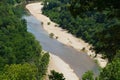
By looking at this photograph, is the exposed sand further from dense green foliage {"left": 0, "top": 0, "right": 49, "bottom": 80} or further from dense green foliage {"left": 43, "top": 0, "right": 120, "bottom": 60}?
dense green foliage {"left": 0, "top": 0, "right": 49, "bottom": 80}

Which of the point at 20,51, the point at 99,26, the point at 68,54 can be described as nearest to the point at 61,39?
the point at 99,26

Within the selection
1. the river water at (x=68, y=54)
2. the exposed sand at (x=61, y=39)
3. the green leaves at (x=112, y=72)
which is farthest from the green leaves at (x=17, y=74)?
the river water at (x=68, y=54)

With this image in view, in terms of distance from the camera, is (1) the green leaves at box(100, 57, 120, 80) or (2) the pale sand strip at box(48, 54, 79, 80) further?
(2) the pale sand strip at box(48, 54, 79, 80)

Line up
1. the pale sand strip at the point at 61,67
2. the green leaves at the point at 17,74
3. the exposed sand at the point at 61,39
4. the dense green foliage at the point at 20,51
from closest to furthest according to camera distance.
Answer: the green leaves at the point at 17,74, the dense green foliage at the point at 20,51, the pale sand strip at the point at 61,67, the exposed sand at the point at 61,39

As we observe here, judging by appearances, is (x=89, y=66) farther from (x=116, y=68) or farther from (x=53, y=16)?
(x=53, y=16)

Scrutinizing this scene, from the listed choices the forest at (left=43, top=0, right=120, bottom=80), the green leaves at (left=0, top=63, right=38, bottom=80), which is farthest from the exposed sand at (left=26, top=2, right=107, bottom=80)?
the green leaves at (left=0, top=63, right=38, bottom=80)

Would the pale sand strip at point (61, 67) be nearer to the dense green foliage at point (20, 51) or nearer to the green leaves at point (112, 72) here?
the dense green foliage at point (20, 51)
